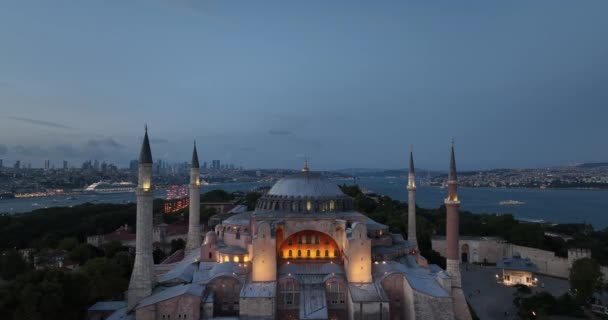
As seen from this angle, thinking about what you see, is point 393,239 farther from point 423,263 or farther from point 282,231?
point 282,231

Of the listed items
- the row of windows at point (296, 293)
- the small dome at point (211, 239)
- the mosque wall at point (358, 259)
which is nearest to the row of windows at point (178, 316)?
the row of windows at point (296, 293)

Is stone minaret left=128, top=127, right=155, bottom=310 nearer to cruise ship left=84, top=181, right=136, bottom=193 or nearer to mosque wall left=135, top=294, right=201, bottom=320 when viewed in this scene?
mosque wall left=135, top=294, right=201, bottom=320

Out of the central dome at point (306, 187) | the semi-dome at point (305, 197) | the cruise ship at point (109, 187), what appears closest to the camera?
the semi-dome at point (305, 197)

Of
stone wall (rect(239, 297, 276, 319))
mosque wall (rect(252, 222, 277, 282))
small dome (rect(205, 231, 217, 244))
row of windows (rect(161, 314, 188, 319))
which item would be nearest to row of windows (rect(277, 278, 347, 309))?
mosque wall (rect(252, 222, 277, 282))

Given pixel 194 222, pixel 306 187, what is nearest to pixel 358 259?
pixel 306 187

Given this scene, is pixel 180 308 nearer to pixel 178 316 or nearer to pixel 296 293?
pixel 178 316

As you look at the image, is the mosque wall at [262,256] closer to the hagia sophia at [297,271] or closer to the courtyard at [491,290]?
the hagia sophia at [297,271]
